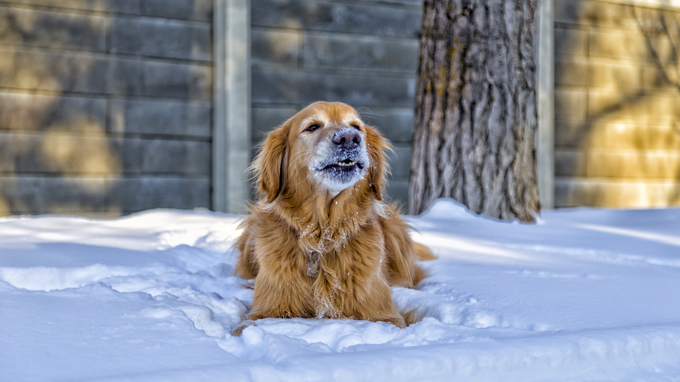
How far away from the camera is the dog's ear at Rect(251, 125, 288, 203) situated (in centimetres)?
246

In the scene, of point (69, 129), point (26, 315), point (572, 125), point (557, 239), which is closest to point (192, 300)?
point (26, 315)

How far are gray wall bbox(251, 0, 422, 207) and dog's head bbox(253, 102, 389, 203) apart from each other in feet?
10.1

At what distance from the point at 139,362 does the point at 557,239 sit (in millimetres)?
2927

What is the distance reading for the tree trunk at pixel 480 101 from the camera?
4.09m

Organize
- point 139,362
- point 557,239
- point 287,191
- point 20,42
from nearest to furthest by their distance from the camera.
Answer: point 139,362 < point 287,191 < point 557,239 < point 20,42

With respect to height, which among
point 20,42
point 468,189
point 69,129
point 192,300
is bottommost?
point 192,300

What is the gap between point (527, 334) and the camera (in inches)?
67.4

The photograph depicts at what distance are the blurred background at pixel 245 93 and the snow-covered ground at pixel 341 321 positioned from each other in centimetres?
199

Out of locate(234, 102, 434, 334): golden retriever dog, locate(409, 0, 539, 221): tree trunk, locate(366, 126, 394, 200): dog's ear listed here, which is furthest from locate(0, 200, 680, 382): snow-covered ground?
locate(409, 0, 539, 221): tree trunk

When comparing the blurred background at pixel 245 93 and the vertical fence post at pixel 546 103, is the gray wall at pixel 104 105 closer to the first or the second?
the blurred background at pixel 245 93

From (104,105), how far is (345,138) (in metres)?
3.86

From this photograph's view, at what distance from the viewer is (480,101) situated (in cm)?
411

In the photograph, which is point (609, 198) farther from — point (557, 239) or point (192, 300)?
point (192, 300)

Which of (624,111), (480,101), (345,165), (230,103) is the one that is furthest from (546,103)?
(345,165)
